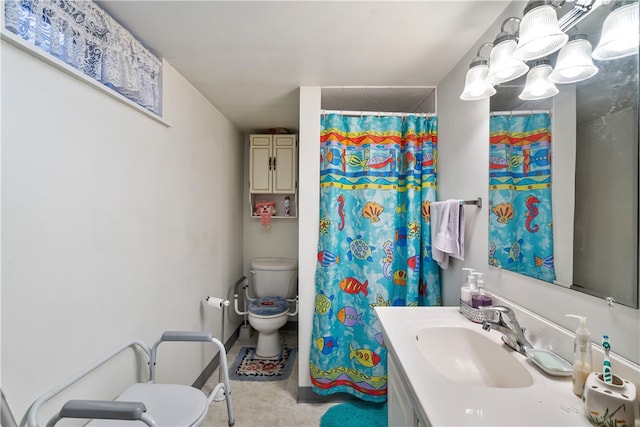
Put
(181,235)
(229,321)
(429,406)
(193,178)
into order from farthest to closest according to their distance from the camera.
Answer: (229,321) < (193,178) < (181,235) < (429,406)

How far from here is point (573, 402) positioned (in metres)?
0.69

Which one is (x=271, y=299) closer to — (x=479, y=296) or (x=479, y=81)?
(x=479, y=296)

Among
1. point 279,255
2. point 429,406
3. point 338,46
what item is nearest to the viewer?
point 429,406

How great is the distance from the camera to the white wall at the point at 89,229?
2.73 ft

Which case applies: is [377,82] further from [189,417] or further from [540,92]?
[189,417]

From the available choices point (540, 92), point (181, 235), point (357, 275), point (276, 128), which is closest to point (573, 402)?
point (540, 92)

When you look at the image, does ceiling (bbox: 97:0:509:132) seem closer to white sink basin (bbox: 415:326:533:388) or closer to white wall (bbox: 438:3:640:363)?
white wall (bbox: 438:3:640:363)

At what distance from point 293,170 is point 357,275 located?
1447 mm

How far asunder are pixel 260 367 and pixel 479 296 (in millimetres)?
1959

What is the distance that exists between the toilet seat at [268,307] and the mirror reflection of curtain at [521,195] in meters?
1.81

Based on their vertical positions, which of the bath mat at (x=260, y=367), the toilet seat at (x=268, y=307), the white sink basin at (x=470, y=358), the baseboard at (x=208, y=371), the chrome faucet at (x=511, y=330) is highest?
the chrome faucet at (x=511, y=330)

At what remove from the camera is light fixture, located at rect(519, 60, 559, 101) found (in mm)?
947

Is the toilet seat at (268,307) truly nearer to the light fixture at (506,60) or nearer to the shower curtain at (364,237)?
the shower curtain at (364,237)

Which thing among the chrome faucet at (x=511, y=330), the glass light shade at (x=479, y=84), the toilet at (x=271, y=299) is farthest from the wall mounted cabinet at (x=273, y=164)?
the chrome faucet at (x=511, y=330)
